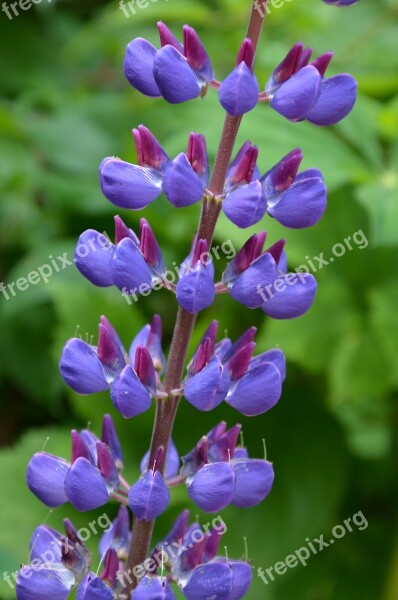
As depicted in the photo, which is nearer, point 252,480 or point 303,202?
point 303,202

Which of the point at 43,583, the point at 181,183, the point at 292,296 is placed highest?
the point at 181,183

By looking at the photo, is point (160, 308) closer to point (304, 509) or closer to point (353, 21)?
point (304, 509)

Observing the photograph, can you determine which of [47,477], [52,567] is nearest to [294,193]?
[47,477]

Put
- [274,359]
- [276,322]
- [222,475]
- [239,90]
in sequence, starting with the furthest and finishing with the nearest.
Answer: [276,322], [274,359], [222,475], [239,90]

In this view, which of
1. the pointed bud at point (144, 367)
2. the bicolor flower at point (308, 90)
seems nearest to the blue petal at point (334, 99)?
the bicolor flower at point (308, 90)

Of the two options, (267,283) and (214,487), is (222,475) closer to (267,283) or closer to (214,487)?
(214,487)

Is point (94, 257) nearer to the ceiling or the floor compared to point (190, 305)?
nearer to the ceiling

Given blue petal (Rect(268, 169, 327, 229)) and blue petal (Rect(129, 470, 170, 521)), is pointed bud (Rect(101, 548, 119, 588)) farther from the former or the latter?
blue petal (Rect(268, 169, 327, 229))

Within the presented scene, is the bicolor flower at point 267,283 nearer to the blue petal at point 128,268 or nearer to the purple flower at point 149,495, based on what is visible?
the blue petal at point 128,268
